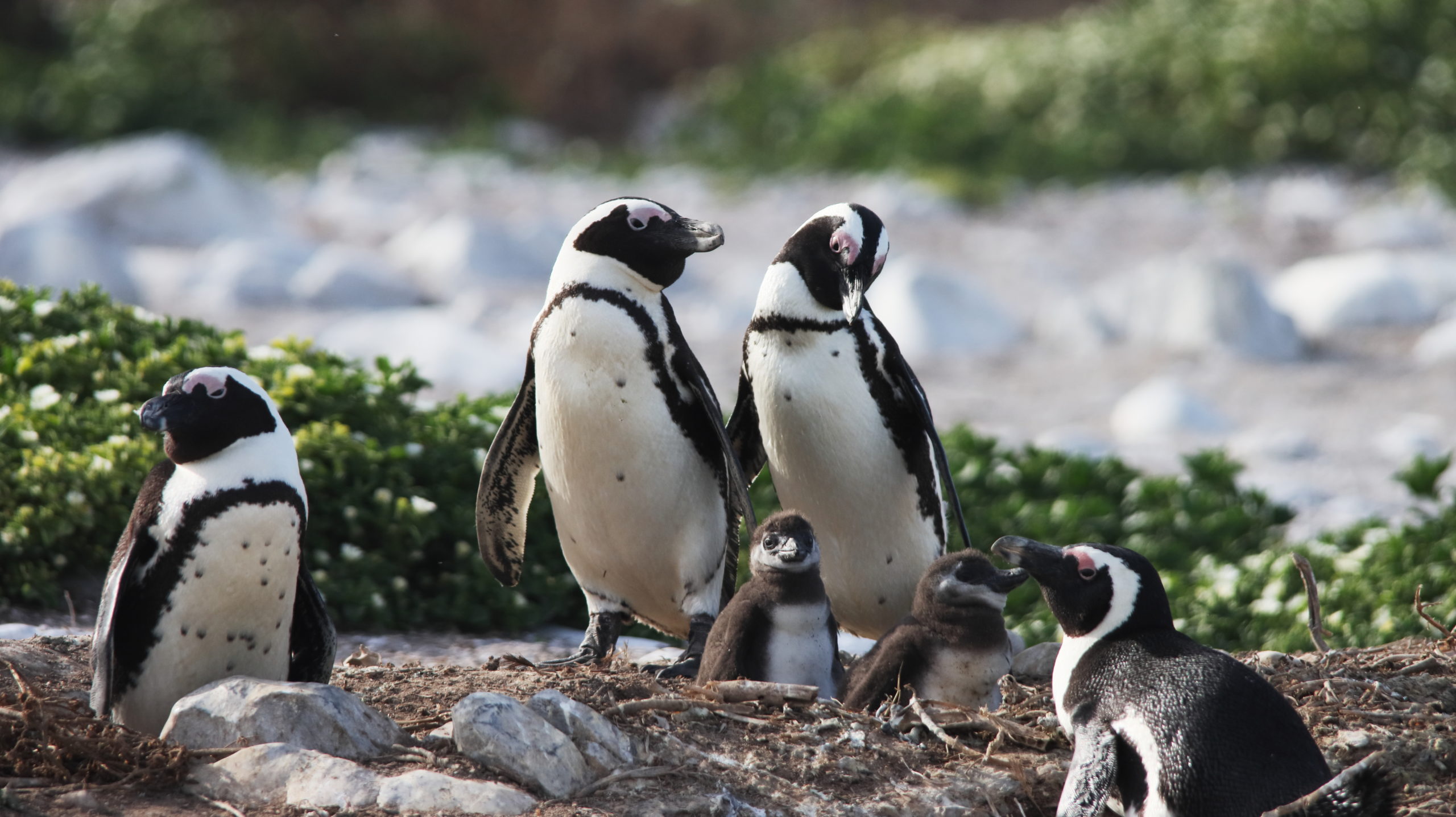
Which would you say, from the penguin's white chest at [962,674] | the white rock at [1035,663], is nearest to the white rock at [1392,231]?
the white rock at [1035,663]

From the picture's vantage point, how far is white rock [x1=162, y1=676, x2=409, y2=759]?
302 centimetres

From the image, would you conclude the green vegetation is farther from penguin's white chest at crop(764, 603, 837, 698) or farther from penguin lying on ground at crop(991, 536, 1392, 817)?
penguin lying on ground at crop(991, 536, 1392, 817)

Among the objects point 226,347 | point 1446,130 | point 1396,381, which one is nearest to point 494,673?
point 226,347

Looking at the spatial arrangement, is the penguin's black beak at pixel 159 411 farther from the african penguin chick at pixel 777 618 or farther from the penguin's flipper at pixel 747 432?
the penguin's flipper at pixel 747 432

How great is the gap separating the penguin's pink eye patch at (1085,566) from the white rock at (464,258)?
8.25 meters

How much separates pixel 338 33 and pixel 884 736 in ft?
57.7

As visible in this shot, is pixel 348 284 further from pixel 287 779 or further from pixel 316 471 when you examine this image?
pixel 287 779

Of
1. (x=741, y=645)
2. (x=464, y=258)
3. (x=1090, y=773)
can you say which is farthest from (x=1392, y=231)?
(x=1090, y=773)

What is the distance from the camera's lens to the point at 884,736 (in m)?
3.30

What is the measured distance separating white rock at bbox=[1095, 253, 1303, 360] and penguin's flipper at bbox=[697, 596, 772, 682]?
24.3 ft

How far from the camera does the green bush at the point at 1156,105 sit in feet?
48.3

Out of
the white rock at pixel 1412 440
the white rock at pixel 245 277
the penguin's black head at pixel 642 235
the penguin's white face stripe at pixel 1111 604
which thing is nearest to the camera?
the penguin's white face stripe at pixel 1111 604

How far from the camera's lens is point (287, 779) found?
2.88 metres

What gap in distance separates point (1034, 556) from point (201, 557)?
1797 mm
